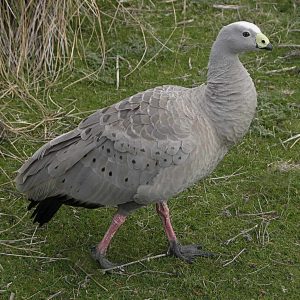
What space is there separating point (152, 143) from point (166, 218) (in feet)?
2.33

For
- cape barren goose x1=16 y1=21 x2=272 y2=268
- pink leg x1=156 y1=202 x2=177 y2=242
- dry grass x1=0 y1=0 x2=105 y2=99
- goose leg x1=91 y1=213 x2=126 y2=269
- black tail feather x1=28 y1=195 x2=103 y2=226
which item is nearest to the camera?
cape barren goose x1=16 y1=21 x2=272 y2=268

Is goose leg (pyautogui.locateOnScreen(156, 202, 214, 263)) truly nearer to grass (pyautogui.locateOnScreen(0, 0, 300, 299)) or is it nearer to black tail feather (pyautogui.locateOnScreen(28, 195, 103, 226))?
grass (pyautogui.locateOnScreen(0, 0, 300, 299))

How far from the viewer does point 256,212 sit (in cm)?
541

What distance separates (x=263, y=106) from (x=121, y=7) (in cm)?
218

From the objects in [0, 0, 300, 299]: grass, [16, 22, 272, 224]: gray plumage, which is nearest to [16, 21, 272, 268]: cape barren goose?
[16, 22, 272, 224]: gray plumage

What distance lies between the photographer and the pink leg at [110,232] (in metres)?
4.74

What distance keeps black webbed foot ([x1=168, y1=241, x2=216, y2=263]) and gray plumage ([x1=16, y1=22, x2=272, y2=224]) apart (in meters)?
0.47

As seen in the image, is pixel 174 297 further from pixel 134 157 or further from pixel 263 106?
pixel 263 106

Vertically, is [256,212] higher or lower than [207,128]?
lower

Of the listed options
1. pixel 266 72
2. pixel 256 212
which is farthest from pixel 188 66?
pixel 256 212

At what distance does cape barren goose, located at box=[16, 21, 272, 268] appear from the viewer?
14.5ft

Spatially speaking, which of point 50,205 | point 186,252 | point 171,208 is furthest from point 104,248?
point 171,208

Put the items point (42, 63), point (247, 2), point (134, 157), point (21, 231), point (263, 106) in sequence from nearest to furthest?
point (134, 157) < point (21, 231) < point (263, 106) < point (42, 63) < point (247, 2)

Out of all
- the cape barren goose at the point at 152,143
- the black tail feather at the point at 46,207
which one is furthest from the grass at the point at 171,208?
the cape barren goose at the point at 152,143
